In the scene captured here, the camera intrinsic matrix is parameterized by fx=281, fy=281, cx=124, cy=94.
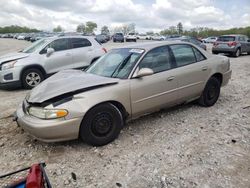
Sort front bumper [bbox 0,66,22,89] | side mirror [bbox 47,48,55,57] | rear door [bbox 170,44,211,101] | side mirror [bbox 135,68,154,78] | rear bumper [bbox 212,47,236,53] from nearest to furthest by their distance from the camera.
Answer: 1. side mirror [bbox 135,68,154,78]
2. rear door [bbox 170,44,211,101]
3. front bumper [bbox 0,66,22,89]
4. side mirror [bbox 47,48,55,57]
5. rear bumper [bbox 212,47,236,53]

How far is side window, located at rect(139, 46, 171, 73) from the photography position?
16.2 feet

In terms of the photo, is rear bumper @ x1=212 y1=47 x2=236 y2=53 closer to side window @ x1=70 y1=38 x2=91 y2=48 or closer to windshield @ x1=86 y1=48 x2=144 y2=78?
side window @ x1=70 y1=38 x2=91 y2=48

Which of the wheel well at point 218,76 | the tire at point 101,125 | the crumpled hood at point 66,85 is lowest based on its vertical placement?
the tire at point 101,125

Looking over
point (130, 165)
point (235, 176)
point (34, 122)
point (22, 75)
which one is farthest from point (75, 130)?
point (22, 75)

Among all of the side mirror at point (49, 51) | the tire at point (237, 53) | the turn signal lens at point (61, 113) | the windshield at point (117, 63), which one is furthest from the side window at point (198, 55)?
the tire at point (237, 53)

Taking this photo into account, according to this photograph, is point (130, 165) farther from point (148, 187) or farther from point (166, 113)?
point (166, 113)

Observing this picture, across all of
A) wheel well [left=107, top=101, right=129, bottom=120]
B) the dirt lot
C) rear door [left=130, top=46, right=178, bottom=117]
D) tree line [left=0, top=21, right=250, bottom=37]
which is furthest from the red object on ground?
tree line [left=0, top=21, right=250, bottom=37]

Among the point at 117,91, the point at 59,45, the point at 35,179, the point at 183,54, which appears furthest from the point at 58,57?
the point at 35,179

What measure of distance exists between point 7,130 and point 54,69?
4.09 meters

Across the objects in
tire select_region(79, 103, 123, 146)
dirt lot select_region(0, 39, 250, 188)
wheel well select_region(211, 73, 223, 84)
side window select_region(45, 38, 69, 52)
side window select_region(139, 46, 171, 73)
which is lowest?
dirt lot select_region(0, 39, 250, 188)

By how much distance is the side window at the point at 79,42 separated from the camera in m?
9.53

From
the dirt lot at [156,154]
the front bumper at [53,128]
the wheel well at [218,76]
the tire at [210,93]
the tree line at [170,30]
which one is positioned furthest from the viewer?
the tree line at [170,30]

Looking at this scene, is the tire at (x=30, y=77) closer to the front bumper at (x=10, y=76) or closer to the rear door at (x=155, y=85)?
the front bumper at (x=10, y=76)

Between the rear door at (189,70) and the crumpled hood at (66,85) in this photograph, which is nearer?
the crumpled hood at (66,85)
